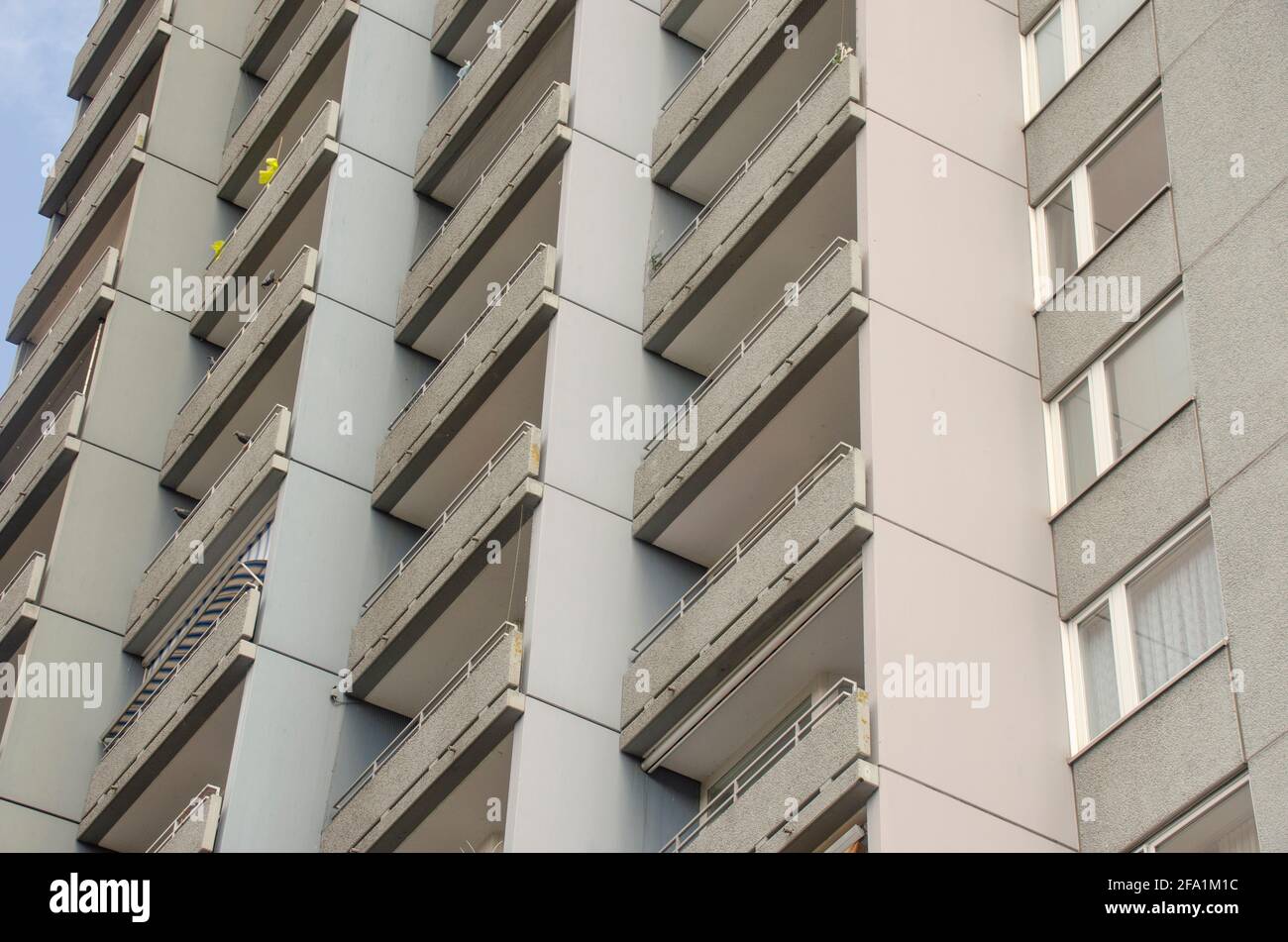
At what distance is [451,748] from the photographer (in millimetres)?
23859

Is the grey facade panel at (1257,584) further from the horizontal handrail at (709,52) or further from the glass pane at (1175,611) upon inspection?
the horizontal handrail at (709,52)

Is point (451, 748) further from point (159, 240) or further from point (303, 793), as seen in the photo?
point (159, 240)

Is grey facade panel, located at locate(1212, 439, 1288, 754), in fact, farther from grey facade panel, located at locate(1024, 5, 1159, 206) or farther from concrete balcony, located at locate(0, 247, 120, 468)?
concrete balcony, located at locate(0, 247, 120, 468)

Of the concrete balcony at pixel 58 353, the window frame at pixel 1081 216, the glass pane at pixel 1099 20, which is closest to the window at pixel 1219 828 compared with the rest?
the window frame at pixel 1081 216

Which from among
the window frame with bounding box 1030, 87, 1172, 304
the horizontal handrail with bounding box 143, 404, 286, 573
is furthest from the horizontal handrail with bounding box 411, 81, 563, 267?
the window frame with bounding box 1030, 87, 1172, 304

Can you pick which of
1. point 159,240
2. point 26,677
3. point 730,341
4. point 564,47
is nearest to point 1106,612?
point 730,341

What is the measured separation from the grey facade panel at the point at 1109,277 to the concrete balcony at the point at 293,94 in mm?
16733

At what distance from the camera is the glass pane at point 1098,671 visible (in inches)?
800

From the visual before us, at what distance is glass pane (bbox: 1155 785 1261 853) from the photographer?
17938 millimetres

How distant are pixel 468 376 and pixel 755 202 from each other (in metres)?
4.96

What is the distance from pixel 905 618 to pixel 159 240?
20792 mm

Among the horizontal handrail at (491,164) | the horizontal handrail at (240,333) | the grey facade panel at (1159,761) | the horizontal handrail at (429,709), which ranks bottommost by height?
the grey facade panel at (1159,761)

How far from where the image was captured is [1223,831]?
716 inches

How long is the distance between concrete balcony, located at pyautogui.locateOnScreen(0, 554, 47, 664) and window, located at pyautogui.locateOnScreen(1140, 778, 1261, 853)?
18.5 meters
